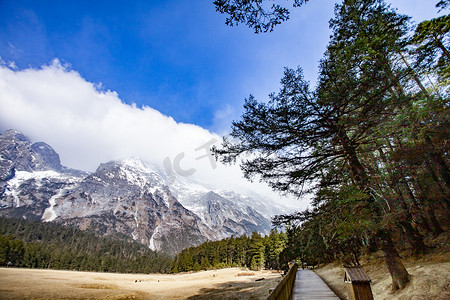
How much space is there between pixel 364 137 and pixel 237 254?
69.6 metres

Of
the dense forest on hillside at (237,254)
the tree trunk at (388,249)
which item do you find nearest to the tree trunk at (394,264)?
the tree trunk at (388,249)

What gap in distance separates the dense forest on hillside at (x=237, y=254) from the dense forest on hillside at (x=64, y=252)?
2606cm

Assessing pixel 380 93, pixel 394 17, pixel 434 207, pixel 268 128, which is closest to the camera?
pixel 380 93

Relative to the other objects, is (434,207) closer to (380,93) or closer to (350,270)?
(380,93)

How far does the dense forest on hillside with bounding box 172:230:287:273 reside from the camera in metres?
51.7

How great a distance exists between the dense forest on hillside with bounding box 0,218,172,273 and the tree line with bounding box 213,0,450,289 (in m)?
100.0

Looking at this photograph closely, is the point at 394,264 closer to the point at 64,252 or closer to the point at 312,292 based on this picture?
the point at 312,292

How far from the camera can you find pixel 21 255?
75188 mm

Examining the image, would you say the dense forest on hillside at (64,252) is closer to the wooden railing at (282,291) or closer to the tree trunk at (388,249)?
the wooden railing at (282,291)

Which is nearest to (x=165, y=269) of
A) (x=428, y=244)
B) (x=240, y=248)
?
(x=240, y=248)

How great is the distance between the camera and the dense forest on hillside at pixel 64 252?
74.8 m

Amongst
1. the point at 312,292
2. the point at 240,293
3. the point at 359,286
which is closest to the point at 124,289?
the point at 240,293

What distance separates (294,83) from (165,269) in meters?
107

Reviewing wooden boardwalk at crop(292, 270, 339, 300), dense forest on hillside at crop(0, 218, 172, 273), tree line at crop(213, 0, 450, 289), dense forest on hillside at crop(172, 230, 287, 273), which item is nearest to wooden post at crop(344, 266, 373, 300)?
tree line at crop(213, 0, 450, 289)
